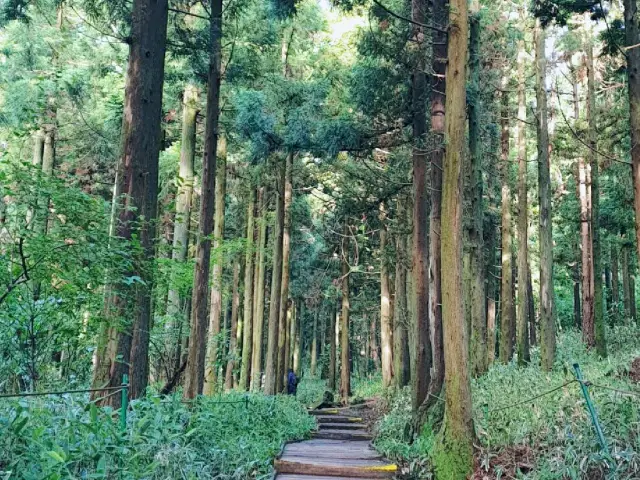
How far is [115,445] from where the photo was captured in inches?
192

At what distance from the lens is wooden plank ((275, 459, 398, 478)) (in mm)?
7879

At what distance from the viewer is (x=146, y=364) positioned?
305 inches

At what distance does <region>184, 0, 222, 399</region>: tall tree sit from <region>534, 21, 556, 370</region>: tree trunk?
8.49 meters

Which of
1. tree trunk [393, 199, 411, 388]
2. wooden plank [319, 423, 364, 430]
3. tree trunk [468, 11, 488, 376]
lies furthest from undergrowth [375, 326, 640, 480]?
tree trunk [393, 199, 411, 388]

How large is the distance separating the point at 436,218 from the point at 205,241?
172 inches

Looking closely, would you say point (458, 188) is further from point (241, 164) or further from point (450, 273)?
point (241, 164)

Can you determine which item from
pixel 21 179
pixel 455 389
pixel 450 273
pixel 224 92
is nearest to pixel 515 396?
pixel 455 389

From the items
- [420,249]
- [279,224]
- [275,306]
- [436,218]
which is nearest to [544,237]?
[420,249]

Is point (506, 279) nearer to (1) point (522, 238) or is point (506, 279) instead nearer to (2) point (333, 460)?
(1) point (522, 238)

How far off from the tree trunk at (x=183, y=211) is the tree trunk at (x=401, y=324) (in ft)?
24.6

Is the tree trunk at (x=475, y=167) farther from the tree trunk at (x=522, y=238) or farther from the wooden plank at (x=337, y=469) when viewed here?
the wooden plank at (x=337, y=469)

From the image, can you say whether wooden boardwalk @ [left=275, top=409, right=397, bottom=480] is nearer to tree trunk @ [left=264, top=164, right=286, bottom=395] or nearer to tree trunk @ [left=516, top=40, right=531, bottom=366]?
tree trunk @ [left=264, top=164, right=286, bottom=395]

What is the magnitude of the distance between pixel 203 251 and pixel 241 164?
12210 millimetres

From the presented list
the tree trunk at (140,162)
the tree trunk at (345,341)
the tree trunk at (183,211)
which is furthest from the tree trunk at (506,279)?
the tree trunk at (140,162)
